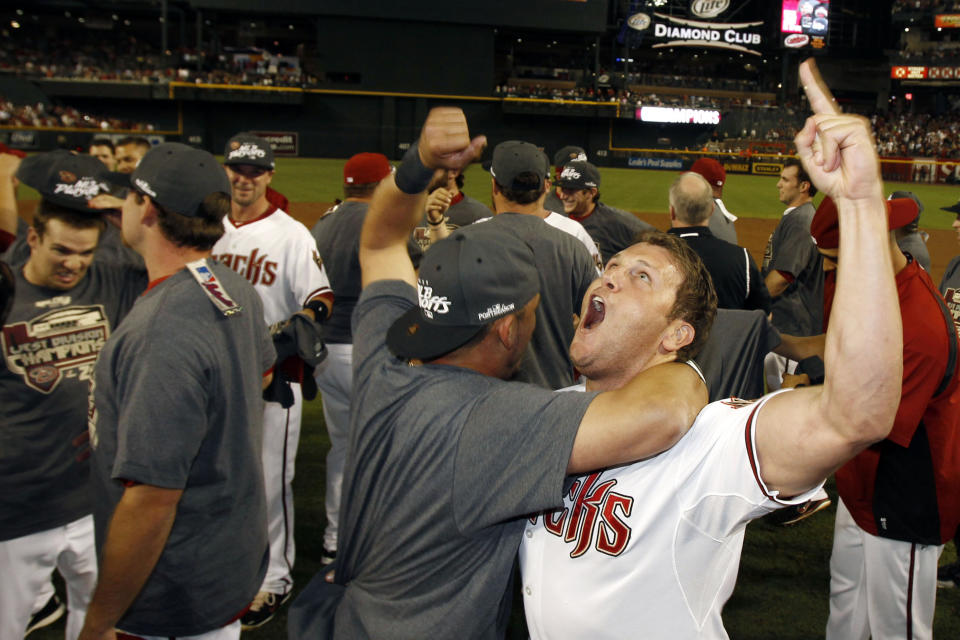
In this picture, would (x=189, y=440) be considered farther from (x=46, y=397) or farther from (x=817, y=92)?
(x=817, y=92)

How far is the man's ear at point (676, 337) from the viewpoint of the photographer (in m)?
1.94

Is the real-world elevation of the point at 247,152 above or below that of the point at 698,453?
above

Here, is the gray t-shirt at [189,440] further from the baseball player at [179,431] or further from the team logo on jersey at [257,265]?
the team logo on jersey at [257,265]

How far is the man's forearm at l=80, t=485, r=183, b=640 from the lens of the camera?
1.96 meters

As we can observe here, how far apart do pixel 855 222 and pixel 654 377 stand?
1.70 feet

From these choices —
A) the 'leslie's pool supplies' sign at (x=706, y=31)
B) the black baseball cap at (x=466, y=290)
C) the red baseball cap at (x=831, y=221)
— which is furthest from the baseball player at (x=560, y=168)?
the 'leslie's pool supplies' sign at (x=706, y=31)

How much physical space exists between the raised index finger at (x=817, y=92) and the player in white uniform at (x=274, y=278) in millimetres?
2817

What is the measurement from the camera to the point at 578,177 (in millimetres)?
5668

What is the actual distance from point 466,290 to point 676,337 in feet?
2.07

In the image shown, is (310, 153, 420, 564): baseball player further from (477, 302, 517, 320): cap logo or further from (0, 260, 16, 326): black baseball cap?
(477, 302, 517, 320): cap logo

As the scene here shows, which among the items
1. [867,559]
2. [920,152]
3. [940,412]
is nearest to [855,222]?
[940,412]

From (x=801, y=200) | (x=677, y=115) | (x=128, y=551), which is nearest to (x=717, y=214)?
(x=801, y=200)

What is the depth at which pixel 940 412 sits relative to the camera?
2834 millimetres

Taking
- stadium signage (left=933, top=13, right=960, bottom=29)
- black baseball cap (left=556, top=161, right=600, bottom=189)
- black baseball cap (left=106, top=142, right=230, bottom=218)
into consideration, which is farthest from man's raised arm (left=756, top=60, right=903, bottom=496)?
stadium signage (left=933, top=13, right=960, bottom=29)
